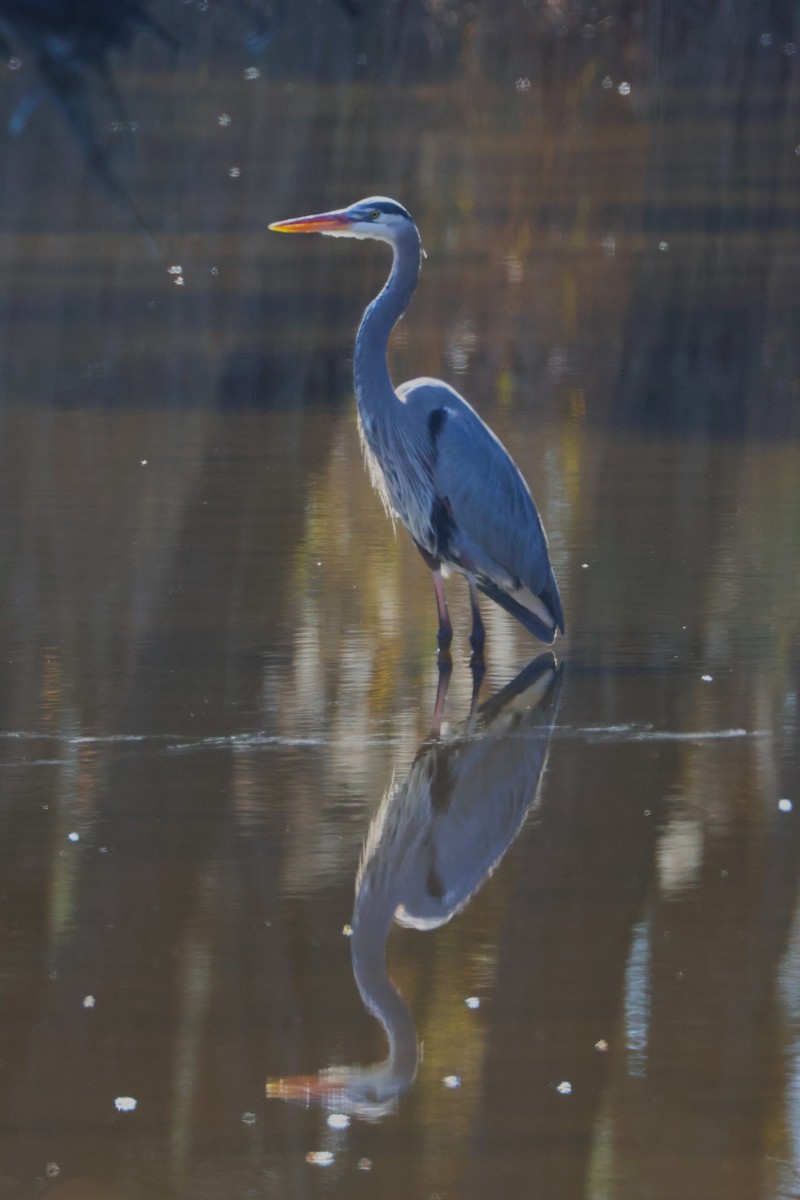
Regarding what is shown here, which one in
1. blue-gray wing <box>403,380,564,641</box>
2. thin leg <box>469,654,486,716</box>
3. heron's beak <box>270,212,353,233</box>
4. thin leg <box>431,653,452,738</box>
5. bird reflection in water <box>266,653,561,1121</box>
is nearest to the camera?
bird reflection in water <box>266,653,561,1121</box>

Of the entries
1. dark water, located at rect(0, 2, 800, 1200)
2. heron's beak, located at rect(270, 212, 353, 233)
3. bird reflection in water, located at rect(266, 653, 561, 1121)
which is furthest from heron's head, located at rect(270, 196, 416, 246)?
bird reflection in water, located at rect(266, 653, 561, 1121)

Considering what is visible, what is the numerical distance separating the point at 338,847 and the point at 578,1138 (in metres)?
1.60

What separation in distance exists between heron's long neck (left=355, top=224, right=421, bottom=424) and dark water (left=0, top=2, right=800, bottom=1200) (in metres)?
0.73

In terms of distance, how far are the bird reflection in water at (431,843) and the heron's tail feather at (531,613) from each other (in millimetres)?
225

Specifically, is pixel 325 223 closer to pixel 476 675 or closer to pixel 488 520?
pixel 488 520

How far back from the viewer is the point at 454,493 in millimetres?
7699

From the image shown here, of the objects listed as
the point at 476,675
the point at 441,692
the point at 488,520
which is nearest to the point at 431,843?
the point at 441,692

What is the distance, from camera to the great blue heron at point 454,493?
7637 millimetres

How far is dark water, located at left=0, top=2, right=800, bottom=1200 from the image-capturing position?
14.9 feet

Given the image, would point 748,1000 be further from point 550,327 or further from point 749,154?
point 749,154

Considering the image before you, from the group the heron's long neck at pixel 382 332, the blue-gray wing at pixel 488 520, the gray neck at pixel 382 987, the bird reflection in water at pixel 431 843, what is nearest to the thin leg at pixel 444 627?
the blue-gray wing at pixel 488 520

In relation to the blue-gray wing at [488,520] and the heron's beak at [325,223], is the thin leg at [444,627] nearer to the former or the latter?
the blue-gray wing at [488,520]

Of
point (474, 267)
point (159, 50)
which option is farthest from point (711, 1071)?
point (159, 50)

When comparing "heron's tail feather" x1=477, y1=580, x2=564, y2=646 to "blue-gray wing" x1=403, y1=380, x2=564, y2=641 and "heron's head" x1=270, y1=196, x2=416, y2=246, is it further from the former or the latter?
"heron's head" x1=270, y1=196, x2=416, y2=246
